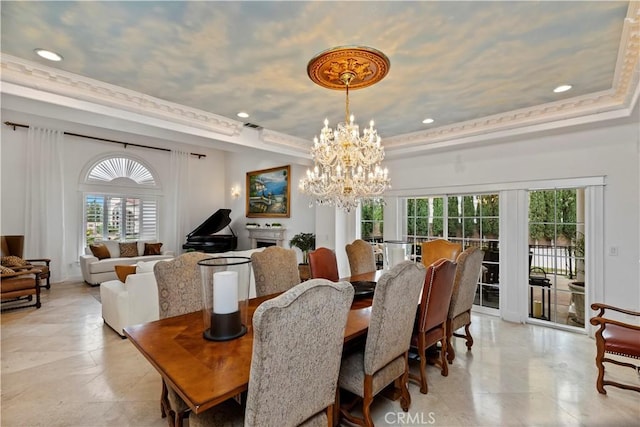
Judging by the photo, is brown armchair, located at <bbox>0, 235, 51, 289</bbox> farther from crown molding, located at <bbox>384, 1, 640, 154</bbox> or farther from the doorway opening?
the doorway opening

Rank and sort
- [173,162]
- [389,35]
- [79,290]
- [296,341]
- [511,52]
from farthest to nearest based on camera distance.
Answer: [173,162], [79,290], [511,52], [389,35], [296,341]

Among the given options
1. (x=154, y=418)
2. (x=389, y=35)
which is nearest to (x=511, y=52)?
(x=389, y=35)

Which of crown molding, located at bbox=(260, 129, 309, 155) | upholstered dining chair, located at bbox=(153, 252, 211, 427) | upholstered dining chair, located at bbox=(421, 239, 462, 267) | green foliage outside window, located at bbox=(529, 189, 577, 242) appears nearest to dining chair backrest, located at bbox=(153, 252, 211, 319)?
upholstered dining chair, located at bbox=(153, 252, 211, 427)

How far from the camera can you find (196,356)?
1545 mm

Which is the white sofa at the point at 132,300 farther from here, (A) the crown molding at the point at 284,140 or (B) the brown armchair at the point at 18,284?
(A) the crown molding at the point at 284,140

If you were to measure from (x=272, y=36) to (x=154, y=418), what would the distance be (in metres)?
2.92

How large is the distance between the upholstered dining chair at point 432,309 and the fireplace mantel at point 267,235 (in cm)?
502

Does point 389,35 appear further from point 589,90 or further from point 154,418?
point 154,418

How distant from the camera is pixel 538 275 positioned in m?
4.07

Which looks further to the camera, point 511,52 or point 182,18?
point 511,52

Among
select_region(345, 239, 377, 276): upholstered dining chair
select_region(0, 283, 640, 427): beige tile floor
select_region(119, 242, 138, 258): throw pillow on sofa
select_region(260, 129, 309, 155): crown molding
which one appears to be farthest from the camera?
A: select_region(119, 242, 138, 258): throw pillow on sofa

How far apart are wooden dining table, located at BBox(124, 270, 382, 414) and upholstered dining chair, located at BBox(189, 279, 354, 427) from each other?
14cm

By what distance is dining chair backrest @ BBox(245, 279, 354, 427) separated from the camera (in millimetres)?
1199

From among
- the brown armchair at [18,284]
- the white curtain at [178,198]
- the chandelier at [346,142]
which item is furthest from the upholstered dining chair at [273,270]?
the white curtain at [178,198]
